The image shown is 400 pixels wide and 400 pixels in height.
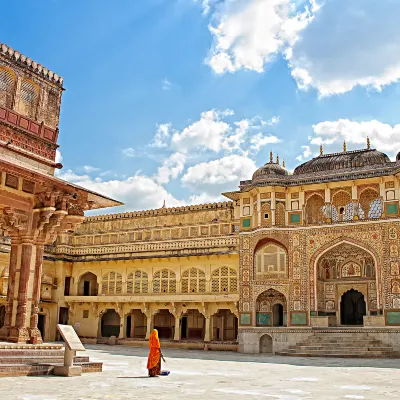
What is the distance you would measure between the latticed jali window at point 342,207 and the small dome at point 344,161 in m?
1.67

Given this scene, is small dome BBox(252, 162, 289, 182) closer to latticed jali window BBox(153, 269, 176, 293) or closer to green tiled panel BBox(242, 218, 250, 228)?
green tiled panel BBox(242, 218, 250, 228)

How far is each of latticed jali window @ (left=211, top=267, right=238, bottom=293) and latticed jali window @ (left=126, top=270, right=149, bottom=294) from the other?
4285 millimetres

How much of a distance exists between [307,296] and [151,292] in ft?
32.3

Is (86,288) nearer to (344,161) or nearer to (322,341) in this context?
(322,341)

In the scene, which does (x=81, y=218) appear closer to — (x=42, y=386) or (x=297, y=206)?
(x=42, y=386)

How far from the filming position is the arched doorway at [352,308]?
27484 millimetres

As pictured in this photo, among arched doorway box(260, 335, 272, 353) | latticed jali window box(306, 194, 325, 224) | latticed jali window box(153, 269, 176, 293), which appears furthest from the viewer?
latticed jali window box(153, 269, 176, 293)

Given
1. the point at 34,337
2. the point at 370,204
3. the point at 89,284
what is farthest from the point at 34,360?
the point at 89,284

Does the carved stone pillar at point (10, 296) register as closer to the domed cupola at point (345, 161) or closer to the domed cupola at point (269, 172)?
the domed cupola at point (269, 172)

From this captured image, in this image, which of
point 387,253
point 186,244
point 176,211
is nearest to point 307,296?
point 387,253

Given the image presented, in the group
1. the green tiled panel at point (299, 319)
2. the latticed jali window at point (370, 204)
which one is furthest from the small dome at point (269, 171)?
the green tiled panel at point (299, 319)

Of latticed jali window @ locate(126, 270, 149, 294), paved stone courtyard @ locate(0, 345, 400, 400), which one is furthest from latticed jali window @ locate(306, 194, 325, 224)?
paved stone courtyard @ locate(0, 345, 400, 400)

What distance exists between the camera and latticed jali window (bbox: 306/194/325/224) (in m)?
26.9

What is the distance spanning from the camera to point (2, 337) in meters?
12.0
